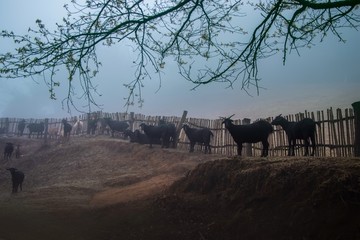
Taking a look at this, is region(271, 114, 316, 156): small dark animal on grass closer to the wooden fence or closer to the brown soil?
the wooden fence

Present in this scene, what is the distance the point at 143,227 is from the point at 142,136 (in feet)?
45.4

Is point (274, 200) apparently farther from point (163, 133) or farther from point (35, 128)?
point (35, 128)

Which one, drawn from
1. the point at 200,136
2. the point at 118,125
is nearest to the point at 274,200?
the point at 200,136

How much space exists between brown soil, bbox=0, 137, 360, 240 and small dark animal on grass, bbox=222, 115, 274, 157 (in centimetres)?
283

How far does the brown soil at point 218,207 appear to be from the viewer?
242 inches

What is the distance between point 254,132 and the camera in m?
13.0

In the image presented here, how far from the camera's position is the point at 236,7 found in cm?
795

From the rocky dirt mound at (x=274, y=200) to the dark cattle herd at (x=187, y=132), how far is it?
3.85 meters

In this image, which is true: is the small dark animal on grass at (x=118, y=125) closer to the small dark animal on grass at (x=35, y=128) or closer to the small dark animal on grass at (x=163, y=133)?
the small dark animal on grass at (x=163, y=133)

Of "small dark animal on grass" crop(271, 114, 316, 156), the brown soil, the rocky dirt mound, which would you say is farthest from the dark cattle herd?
the rocky dirt mound

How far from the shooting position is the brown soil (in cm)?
615

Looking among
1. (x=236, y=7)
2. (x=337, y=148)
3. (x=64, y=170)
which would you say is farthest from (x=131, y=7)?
(x=64, y=170)

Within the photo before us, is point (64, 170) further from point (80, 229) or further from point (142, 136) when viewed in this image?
point (80, 229)

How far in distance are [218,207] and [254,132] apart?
5560mm
